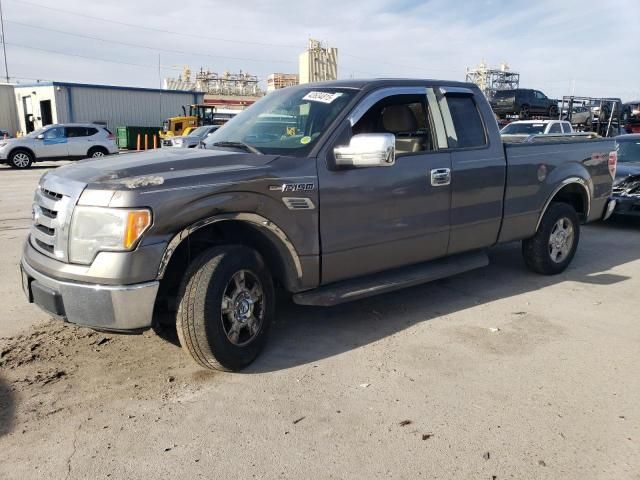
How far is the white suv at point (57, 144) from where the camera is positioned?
20438mm

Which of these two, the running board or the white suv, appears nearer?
the running board

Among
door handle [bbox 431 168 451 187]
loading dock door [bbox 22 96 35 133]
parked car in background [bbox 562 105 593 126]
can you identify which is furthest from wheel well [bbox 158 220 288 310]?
loading dock door [bbox 22 96 35 133]

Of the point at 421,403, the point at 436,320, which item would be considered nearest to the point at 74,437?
the point at 421,403

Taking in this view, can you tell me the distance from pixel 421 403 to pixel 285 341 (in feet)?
4.18

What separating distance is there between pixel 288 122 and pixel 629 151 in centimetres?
811

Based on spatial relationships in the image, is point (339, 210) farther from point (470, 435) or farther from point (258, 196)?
point (470, 435)

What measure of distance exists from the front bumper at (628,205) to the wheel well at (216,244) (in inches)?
273

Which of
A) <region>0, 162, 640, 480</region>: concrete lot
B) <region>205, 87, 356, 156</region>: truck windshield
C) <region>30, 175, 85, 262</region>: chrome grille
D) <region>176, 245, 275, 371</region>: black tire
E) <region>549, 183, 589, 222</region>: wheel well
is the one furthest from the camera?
<region>549, 183, 589, 222</region>: wheel well

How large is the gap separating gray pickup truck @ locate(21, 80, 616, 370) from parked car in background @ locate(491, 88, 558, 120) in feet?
99.7

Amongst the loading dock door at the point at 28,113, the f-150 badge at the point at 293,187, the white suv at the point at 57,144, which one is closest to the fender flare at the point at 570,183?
the f-150 badge at the point at 293,187

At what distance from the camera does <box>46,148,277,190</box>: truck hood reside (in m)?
3.19

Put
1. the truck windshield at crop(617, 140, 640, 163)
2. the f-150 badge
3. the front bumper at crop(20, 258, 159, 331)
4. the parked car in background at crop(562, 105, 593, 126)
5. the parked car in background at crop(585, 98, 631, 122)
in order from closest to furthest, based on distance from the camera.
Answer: the front bumper at crop(20, 258, 159, 331), the f-150 badge, the truck windshield at crop(617, 140, 640, 163), the parked car in background at crop(585, 98, 631, 122), the parked car in background at crop(562, 105, 593, 126)

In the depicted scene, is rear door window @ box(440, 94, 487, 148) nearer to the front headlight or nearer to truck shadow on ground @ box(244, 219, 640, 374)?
truck shadow on ground @ box(244, 219, 640, 374)

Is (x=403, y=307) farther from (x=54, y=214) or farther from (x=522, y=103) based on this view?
(x=522, y=103)
